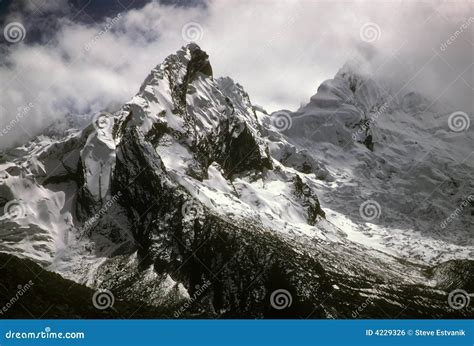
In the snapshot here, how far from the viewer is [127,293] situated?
189m

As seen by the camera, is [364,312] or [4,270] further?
[364,312]

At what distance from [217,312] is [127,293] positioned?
3314cm

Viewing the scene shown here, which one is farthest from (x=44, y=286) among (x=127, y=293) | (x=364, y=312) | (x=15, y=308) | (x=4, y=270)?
(x=364, y=312)

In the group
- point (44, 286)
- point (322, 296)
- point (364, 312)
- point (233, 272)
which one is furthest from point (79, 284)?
point (364, 312)

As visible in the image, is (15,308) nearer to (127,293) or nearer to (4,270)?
(4,270)

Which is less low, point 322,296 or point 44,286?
point 322,296
